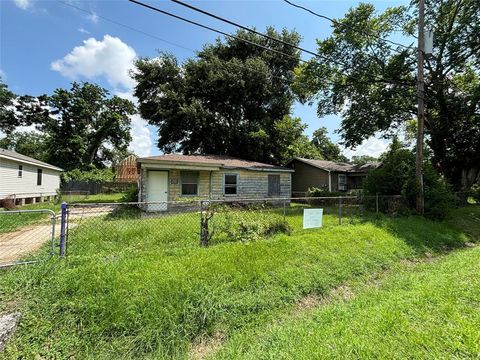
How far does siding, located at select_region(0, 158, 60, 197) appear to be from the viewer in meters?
15.2

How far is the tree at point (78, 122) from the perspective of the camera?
3409cm

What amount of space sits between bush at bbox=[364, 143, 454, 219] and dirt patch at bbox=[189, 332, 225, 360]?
9.83 metres

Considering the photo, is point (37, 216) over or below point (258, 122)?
below

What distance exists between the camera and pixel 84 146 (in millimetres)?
34656

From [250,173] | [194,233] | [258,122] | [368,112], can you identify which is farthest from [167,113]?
[194,233]

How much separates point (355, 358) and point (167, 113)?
22.4m

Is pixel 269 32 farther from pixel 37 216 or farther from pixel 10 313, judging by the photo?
pixel 10 313

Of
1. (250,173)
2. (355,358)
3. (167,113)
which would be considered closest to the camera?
(355,358)

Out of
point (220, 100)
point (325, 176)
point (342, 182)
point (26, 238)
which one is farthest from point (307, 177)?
point (26, 238)

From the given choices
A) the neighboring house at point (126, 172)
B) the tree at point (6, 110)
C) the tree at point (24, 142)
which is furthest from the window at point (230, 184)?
the tree at point (24, 142)

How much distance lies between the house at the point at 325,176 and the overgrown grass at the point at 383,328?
17.0 meters

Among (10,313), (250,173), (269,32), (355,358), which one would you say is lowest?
(355,358)

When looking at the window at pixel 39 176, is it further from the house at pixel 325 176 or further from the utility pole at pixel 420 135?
the utility pole at pixel 420 135

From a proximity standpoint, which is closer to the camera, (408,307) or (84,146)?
(408,307)
